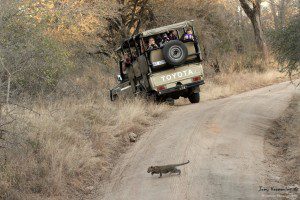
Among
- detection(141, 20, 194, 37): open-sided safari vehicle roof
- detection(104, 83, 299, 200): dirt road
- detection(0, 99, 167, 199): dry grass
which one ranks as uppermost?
detection(141, 20, 194, 37): open-sided safari vehicle roof

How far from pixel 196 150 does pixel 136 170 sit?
138cm

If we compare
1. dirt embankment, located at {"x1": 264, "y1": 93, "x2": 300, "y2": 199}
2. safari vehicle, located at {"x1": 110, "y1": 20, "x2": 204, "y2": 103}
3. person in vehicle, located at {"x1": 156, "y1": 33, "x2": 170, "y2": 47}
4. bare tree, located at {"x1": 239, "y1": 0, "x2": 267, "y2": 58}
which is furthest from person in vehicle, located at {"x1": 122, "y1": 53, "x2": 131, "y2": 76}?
bare tree, located at {"x1": 239, "y1": 0, "x2": 267, "y2": 58}

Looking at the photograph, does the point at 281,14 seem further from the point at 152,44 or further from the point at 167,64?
the point at 152,44

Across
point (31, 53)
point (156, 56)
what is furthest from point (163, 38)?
point (31, 53)

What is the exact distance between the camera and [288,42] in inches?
501

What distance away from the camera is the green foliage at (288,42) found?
1216 centimetres

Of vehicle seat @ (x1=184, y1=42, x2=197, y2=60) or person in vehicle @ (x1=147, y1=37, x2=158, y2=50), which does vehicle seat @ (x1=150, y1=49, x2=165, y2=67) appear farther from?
vehicle seat @ (x1=184, y1=42, x2=197, y2=60)

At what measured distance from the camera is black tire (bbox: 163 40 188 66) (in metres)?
17.5

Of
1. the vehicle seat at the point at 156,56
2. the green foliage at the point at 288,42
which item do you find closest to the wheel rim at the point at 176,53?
the vehicle seat at the point at 156,56

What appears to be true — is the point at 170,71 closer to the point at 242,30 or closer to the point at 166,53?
the point at 166,53

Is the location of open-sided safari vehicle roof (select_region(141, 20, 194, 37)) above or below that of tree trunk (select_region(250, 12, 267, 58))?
above

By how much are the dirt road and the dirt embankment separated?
177 millimetres

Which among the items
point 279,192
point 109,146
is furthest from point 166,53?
point 279,192

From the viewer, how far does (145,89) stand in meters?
18.6
